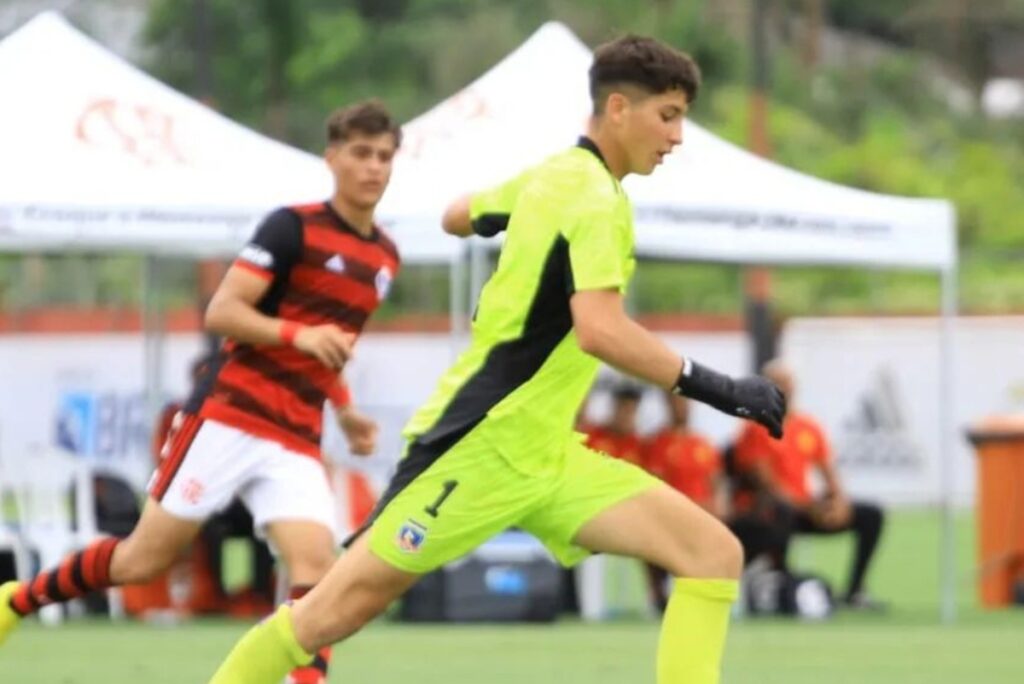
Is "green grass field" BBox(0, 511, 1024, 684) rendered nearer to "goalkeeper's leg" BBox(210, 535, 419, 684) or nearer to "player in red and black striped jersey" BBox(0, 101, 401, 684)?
"player in red and black striped jersey" BBox(0, 101, 401, 684)

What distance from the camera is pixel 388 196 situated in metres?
14.9

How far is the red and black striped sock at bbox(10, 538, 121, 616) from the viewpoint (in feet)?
31.7

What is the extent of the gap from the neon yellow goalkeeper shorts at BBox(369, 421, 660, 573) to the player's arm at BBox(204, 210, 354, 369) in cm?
120

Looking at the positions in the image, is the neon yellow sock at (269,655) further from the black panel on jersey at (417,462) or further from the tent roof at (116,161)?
the tent roof at (116,161)

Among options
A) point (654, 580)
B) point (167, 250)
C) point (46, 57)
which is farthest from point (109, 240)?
point (654, 580)

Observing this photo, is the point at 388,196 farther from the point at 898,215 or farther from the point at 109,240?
the point at 898,215

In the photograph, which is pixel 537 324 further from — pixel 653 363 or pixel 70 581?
pixel 70 581

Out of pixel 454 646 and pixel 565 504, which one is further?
pixel 454 646

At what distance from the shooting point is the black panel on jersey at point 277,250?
9.69 m

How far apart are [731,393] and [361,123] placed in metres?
2.78

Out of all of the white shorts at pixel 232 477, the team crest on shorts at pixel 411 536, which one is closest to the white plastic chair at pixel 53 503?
the white shorts at pixel 232 477

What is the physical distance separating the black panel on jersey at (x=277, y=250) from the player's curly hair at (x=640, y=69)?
7.18 ft

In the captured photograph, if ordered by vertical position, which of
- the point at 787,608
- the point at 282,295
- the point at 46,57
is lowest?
the point at 787,608

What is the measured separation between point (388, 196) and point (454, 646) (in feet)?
8.23
